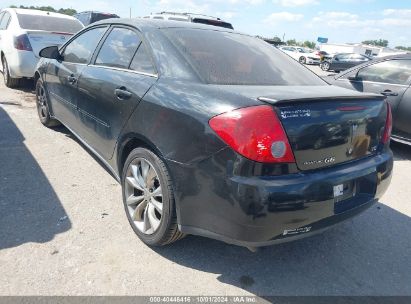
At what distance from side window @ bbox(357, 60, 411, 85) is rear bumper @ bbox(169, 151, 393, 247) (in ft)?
12.4

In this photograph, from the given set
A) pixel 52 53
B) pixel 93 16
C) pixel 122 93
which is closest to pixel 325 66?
pixel 93 16

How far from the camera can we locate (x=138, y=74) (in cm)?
298

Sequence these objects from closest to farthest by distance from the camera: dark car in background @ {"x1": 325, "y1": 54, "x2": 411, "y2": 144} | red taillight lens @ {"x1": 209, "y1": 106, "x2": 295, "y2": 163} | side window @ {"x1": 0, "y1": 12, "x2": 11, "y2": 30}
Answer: red taillight lens @ {"x1": 209, "y1": 106, "x2": 295, "y2": 163}
dark car in background @ {"x1": 325, "y1": 54, "x2": 411, "y2": 144}
side window @ {"x1": 0, "y1": 12, "x2": 11, "y2": 30}

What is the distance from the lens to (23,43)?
279 inches

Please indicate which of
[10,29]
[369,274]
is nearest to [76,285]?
[369,274]

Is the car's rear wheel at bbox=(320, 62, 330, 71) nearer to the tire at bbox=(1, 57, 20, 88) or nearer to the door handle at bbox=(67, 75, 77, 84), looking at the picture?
the tire at bbox=(1, 57, 20, 88)

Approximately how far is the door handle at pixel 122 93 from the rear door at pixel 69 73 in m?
1.01

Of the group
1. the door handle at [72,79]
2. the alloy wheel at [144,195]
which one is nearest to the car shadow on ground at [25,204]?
the alloy wheel at [144,195]

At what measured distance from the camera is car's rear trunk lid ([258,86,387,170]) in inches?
86.3

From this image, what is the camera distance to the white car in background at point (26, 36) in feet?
23.3

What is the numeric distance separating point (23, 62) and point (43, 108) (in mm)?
2276

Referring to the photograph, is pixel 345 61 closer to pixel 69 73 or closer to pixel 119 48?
pixel 69 73

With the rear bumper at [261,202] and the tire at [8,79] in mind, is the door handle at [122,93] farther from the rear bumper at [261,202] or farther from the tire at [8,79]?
the tire at [8,79]

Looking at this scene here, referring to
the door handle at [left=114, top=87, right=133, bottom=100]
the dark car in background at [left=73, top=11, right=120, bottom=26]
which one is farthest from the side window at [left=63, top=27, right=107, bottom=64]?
the dark car in background at [left=73, top=11, right=120, bottom=26]
